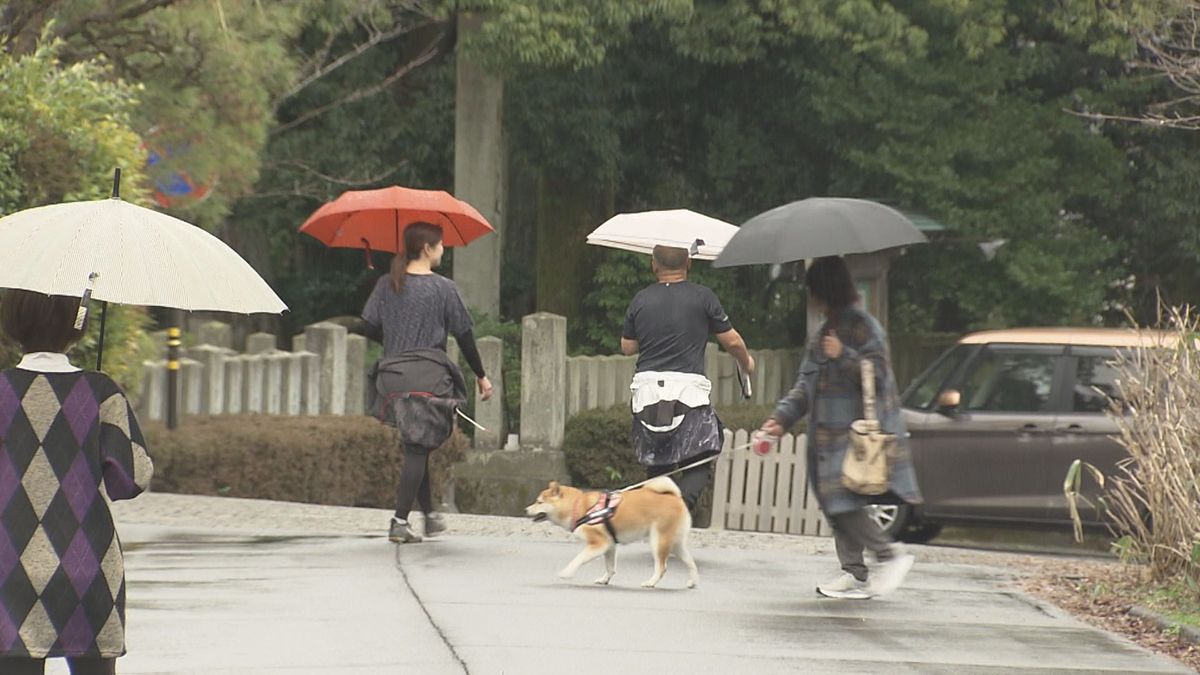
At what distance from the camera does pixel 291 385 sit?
56.3ft

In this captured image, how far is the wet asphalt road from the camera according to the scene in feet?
25.5

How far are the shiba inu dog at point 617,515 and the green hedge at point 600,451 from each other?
8.86m

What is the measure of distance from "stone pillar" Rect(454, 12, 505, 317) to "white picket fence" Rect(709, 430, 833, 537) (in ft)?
27.7

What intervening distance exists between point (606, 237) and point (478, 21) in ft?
37.6

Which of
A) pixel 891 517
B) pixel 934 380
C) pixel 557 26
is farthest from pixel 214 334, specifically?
pixel 934 380

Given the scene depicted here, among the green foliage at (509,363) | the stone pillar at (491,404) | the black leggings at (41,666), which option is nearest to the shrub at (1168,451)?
the black leggings at (41,666)

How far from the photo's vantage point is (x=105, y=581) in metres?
5.58

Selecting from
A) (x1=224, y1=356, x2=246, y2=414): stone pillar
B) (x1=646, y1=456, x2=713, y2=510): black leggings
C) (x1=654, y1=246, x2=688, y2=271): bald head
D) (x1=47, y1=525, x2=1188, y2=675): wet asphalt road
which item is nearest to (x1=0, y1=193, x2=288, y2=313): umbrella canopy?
(x1=47, y1=525, x2=1188, y2=675): wet asphalt road

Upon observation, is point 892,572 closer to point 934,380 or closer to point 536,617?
point 536,617

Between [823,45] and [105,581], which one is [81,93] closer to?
[105,581]

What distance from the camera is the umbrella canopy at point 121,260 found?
5867 millimetres

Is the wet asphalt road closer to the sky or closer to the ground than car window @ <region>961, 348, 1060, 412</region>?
closer to the ground

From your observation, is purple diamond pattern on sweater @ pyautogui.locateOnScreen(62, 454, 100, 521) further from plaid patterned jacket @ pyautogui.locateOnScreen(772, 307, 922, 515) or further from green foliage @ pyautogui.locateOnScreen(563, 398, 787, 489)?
green foliage @ pyautogui.locateOnScreen(563, 398, 787, 489)

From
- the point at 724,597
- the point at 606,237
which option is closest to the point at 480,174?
the point at 606,237
